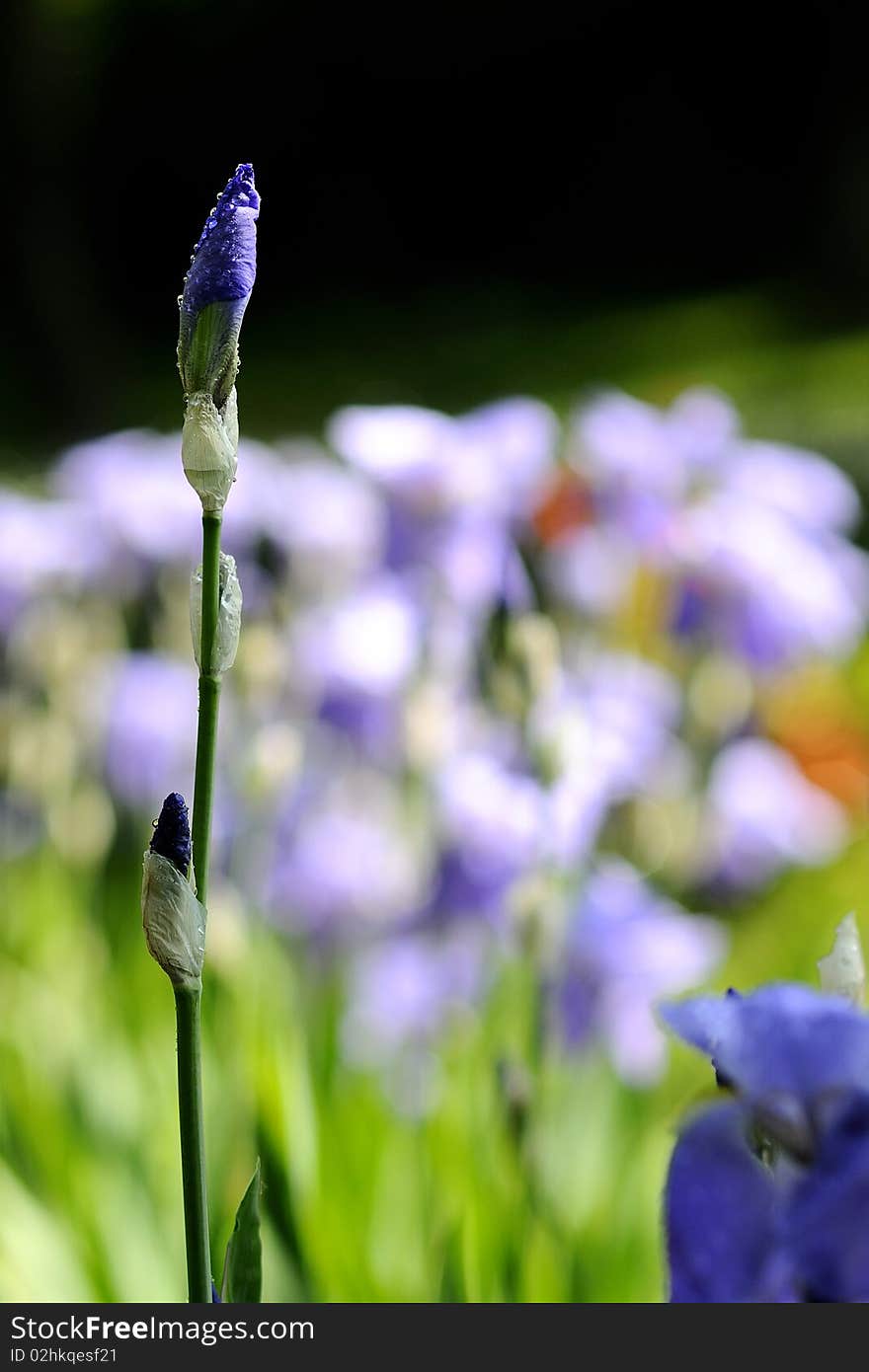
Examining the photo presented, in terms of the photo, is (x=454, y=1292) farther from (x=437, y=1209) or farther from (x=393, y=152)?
(x=393, y=152)

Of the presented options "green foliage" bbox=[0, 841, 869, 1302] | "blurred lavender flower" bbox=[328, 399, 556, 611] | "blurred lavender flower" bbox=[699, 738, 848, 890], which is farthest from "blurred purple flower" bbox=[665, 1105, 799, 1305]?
"blurred lavender flower" bbox=[699, 738, 848, 890]

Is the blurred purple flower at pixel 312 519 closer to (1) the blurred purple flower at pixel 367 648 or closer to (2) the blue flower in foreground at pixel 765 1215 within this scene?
(1) the blurred purple flower at pixel 367 648

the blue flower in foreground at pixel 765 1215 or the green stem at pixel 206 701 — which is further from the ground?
the green stem at pixel 206 701

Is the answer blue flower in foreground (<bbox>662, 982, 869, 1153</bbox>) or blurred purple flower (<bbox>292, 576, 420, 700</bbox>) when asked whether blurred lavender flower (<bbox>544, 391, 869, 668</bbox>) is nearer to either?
blurred purple flower (<bbox>292, 576, 420, 700</bbox>)

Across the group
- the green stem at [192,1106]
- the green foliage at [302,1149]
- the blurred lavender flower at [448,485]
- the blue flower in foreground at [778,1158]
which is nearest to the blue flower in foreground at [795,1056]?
the blue flower in foreground at [778,1158]

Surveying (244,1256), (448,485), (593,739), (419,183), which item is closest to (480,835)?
(593,739)

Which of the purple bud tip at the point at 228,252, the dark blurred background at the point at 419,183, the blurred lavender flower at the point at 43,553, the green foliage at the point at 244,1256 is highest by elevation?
the dark blurred background at the point at 419,183

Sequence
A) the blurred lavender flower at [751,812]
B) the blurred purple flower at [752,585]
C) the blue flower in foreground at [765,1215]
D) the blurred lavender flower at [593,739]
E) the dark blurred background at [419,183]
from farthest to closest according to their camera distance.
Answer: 1. the dark blurred background at [419,183]
2. the blurred lavender flower at [751,812]
3. the blurred purple flower at [752,585]
4. the blurred lavender flower at [593,739]
5. the blue flower in foreground at [765,1215]

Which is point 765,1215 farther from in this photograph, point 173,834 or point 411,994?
point 411,994
